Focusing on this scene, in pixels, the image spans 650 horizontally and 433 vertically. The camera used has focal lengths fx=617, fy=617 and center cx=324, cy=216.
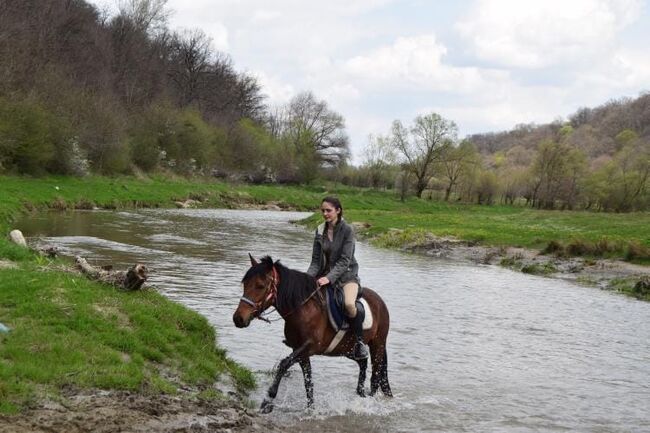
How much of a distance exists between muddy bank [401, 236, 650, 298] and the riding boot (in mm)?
15684

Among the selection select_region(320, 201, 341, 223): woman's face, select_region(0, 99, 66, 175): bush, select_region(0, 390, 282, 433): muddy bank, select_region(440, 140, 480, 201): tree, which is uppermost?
select_region(440, 140, 480, 201): tree

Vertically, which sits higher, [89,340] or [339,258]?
[339,258]

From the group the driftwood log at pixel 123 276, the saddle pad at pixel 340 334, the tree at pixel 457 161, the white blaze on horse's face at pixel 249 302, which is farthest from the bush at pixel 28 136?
the tree at pixel 457 161

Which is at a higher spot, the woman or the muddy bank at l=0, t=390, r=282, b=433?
the woman

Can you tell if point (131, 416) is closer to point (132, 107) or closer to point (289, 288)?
point (289, 288)

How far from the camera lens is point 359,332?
974cm

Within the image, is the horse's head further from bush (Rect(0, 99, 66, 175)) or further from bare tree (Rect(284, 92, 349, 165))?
bare tree (Rect(284, 92, 349, 165))

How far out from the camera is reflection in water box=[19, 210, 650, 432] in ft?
31.8

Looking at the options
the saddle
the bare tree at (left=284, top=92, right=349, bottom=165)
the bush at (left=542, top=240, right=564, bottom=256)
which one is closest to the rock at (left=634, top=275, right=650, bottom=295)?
the bush at (left=542, top=240, right=564, bottom=256)

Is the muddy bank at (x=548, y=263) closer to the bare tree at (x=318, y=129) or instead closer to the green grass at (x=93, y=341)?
the green grass at (x=93, y=341)

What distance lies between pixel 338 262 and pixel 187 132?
68472 millimetres

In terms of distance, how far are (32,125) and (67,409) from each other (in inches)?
1578

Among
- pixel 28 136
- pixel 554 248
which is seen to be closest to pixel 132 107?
pixel 28 136

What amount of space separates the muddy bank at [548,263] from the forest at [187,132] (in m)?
27.3
